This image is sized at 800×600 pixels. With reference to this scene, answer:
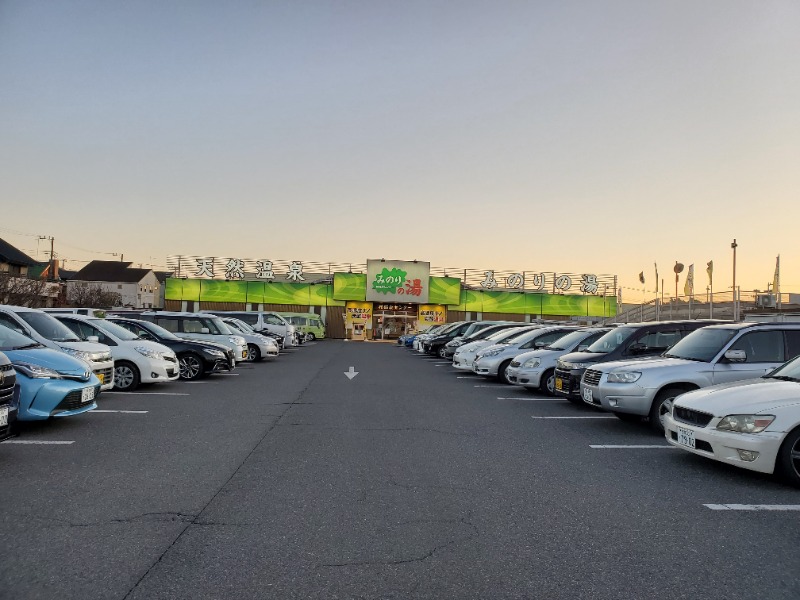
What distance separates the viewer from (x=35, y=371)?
Answer: 794 cm

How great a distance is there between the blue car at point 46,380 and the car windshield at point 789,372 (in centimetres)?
844

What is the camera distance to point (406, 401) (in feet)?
39.5

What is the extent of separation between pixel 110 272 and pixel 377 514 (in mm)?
95186

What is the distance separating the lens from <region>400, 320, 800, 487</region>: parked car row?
19.8ft

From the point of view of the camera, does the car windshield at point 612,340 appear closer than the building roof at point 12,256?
Yes

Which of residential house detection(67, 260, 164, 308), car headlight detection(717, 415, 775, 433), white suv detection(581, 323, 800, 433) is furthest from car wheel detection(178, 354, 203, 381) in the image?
residential house detection(67, 260, 164, 308)

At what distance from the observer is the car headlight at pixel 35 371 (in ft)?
25.7

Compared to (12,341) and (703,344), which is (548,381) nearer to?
(703,344)

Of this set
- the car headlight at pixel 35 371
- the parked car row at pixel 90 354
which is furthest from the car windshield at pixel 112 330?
the car headlight at pixel 35 371

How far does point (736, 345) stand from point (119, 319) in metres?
13.4

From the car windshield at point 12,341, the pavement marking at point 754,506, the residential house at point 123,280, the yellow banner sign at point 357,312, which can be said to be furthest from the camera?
the residential house at point 123,280

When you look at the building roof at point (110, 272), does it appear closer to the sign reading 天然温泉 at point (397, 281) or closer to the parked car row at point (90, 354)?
the sign reading 天然温泉 at point (397, 281)

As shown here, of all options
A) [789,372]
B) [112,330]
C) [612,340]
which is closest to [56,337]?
[112,330]

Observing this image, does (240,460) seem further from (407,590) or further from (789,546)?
(789,546)
